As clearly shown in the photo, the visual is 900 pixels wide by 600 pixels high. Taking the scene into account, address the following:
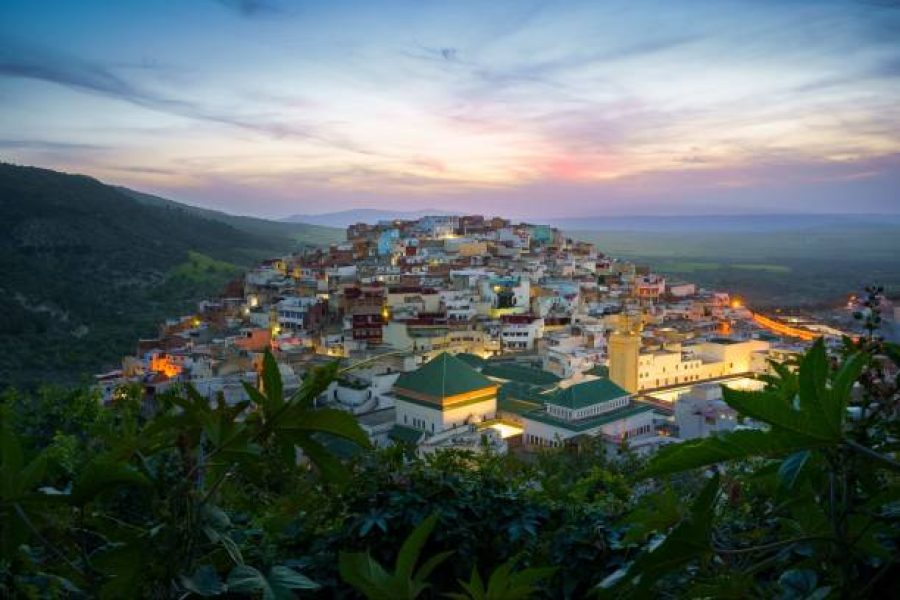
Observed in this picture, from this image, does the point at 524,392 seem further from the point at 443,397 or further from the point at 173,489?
the point at 173,489

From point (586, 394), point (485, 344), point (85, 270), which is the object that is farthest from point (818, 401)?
point (85, 270)

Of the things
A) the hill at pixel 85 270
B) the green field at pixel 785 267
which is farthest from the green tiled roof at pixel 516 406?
the hill at pixel 85 270

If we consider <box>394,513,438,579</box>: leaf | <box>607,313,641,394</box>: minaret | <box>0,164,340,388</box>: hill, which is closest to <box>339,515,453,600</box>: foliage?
<box>394,513,438,579</box>: leaf

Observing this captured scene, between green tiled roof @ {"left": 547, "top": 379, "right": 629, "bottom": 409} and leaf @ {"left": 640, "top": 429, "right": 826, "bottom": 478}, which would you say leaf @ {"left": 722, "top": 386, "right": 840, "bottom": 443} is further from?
green tiled roof @ {"left": 547, "top": 379, "right": 629, "bottom": 409}

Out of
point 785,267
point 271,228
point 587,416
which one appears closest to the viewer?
point 587,416

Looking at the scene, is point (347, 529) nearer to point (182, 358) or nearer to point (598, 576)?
point (598, 576)

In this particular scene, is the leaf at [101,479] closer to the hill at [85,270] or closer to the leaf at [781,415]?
the leaf at [781,415]
